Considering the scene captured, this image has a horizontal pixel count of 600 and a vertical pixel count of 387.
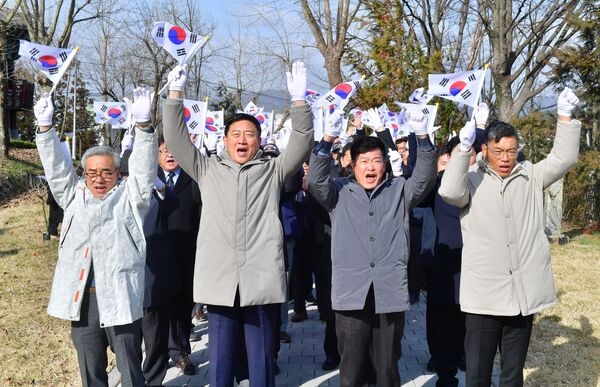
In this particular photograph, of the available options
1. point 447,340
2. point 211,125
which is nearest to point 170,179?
point 447,340

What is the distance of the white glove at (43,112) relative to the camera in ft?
11.8

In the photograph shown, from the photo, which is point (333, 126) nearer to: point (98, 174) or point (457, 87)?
point (98, 174)

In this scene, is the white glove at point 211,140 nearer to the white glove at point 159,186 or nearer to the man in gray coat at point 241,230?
the white glove at point 159,186

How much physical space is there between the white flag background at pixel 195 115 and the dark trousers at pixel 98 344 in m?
3.97

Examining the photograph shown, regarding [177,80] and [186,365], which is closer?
[177,80]

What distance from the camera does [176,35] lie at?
5121mm

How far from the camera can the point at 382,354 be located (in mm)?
3812

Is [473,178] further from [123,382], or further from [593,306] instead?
[593,306]

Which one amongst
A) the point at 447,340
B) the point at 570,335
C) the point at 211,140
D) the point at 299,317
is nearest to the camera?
the point at 447,340

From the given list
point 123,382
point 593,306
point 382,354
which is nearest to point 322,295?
point 382,354

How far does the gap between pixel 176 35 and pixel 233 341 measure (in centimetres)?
263

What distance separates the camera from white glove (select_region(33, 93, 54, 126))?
11.8ft

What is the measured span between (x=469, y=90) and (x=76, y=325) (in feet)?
12.0

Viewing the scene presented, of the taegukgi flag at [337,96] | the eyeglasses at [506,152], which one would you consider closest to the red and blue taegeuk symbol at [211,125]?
the taegukgi flag at [337,96]
